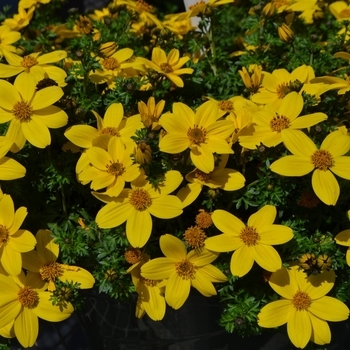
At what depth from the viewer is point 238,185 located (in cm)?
94

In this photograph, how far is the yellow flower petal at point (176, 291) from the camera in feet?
2.95

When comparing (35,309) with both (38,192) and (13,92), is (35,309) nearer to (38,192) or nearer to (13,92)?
(38,192)

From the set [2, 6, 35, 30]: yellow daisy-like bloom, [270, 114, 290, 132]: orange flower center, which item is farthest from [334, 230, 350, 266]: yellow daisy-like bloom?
[2, 6, 35, 30]: yellow daisy-like bloom

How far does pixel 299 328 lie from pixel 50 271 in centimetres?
45

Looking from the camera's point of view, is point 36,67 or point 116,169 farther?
point 36,67

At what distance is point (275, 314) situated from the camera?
0.93m

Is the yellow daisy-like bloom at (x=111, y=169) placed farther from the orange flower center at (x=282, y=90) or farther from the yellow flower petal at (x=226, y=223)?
the orange flower center at (x=282, y=90)

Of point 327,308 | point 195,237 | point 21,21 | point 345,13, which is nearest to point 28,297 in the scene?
point 195,237

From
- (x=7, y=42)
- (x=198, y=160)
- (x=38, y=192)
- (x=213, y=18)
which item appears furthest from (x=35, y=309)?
(x=213, y=18)

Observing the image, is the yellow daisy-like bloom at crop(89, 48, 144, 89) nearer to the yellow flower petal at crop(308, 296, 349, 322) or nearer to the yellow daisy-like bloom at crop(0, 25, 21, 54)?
the yellow daisy-like bloom at crop(0, 25, 21, 54)

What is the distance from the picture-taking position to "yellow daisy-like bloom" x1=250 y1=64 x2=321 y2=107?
1098mm

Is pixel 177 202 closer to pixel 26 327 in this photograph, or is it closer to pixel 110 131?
pixel 110 131

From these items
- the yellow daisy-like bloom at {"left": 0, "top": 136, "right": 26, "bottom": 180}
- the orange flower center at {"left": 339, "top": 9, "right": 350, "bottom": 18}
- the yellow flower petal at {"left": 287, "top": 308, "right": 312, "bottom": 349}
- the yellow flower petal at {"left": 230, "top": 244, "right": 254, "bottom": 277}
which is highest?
the yellow daisy-like bloom at {"left": 0, "top": 136, "right": 26, "bottom": 180}

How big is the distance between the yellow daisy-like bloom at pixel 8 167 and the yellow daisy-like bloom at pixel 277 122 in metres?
0.39
